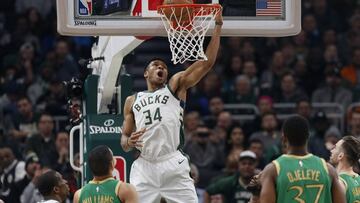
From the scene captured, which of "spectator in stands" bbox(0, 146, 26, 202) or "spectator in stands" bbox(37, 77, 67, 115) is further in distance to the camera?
"spectator in stands" bbox(37, 77, 67, 115)

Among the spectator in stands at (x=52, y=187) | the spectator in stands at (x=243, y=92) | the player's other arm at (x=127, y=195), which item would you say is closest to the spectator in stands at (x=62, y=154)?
the spectator in stands at (x=243, y=92)

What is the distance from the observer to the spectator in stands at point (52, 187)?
1227 centimetres

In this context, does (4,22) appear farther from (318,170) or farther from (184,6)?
(318,170)

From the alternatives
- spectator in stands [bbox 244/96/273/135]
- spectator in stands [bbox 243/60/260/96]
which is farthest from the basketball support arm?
spectator in stands [bbox 243/60/260/96]

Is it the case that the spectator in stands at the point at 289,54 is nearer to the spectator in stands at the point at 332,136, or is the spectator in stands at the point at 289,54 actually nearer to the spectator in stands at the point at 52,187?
the spectator in stands at the point at 332,136

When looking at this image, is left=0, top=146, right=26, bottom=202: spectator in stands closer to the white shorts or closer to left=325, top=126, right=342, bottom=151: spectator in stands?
left=325, top=126, right=342, bottom=151: spectator in stands

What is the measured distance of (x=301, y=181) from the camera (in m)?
11.2

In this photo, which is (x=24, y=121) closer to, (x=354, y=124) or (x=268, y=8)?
(x=354, y=124)

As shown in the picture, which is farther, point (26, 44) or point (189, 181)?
point (26, 44)

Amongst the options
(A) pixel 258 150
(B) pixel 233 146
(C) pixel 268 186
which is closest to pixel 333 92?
(B) pixel 233 146

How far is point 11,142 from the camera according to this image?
1998 cm

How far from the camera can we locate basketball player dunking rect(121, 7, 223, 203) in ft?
43.0

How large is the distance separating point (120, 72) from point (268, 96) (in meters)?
6.90

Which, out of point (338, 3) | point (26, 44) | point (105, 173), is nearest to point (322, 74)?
point (338, 3)
